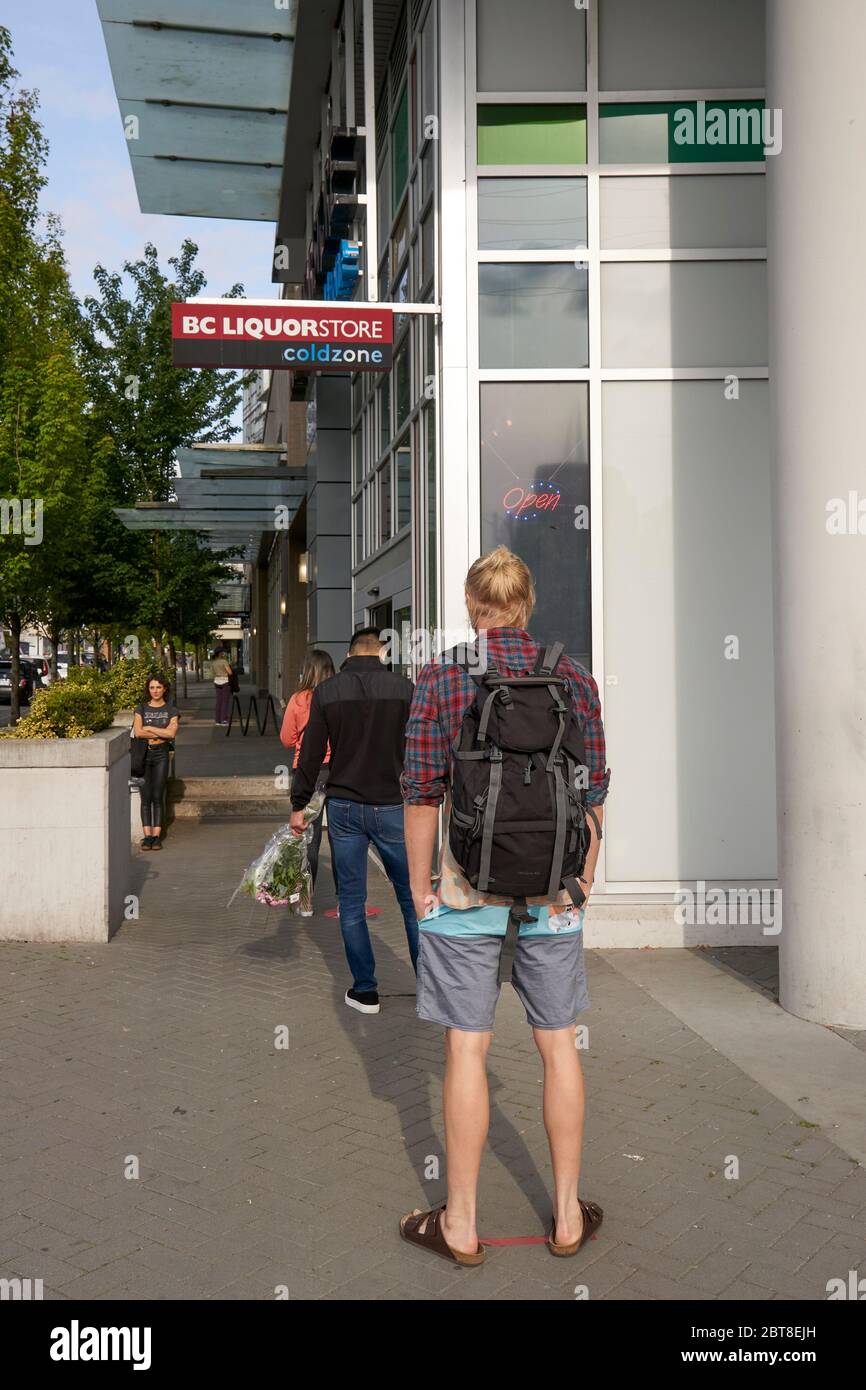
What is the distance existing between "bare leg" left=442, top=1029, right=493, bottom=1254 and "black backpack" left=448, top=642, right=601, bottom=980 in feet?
1.47

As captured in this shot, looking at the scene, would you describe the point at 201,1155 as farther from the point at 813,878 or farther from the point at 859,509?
the point at 859,509

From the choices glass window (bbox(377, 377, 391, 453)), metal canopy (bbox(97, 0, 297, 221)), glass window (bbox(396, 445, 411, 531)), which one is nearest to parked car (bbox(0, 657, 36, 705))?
metal canopy (bbox(97, 0, 297, 221))

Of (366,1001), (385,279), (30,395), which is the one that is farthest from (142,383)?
(366,1001)

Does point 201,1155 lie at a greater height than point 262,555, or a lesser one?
lesser

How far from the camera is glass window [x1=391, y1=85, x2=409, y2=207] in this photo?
10.5 metres

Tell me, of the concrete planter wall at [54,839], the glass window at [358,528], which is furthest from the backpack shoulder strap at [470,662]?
the glass window at [358,528]

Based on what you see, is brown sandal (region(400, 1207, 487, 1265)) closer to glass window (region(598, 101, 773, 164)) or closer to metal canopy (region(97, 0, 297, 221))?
glass window (region(598, 101, 773, 164))

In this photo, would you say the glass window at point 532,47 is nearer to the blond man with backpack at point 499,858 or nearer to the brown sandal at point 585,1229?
the blond man with backpack at point 499,858

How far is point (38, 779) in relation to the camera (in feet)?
24.9

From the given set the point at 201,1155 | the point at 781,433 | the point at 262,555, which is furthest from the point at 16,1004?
the point at 262,555

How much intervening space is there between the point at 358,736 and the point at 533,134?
13.4 ft

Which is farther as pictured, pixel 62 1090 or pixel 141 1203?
pixel 62 1090
